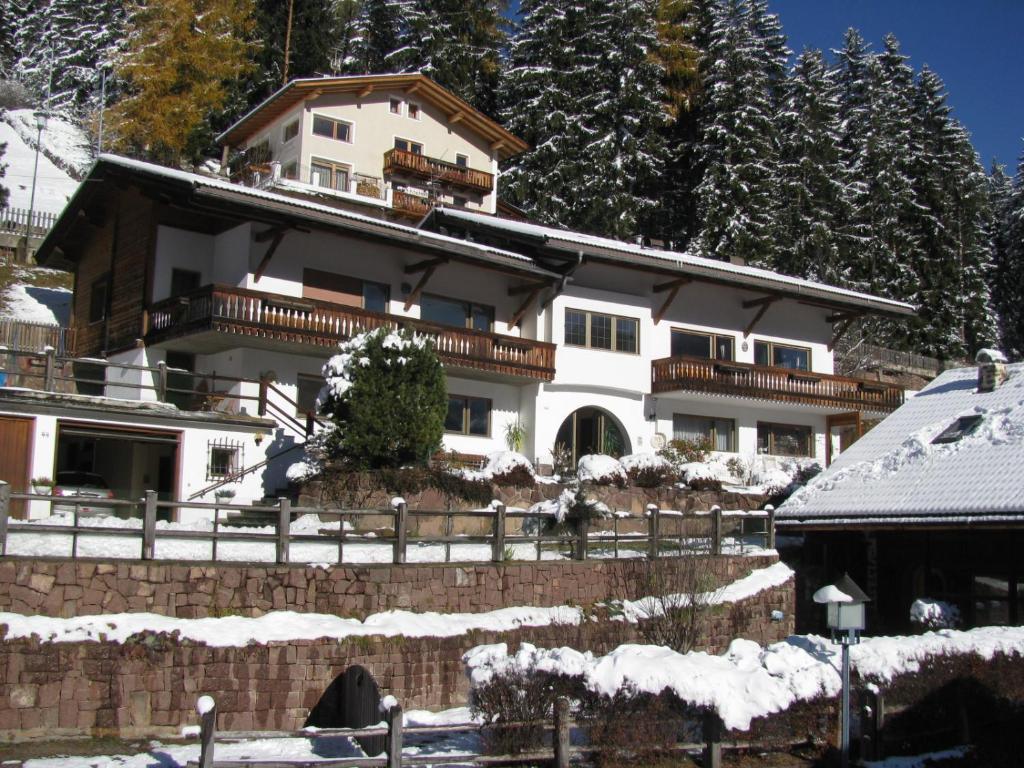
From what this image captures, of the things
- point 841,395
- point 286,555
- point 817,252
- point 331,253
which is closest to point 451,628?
point 286,555

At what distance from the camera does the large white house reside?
2433cm

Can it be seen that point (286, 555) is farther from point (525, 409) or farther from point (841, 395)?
point (841, 395)

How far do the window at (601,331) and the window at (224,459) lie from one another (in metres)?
11.4

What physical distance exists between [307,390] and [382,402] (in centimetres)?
554

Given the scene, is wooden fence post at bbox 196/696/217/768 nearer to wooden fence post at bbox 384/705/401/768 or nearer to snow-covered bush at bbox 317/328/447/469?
wooden fence post at bbox 384/705/401/768

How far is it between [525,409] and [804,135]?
29.2 meters

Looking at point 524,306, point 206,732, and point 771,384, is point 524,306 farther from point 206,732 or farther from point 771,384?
point 206,732

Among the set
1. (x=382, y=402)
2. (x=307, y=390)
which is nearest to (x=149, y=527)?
(x=382, y=402)

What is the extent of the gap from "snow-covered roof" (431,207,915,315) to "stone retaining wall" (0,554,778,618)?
42.3 ft

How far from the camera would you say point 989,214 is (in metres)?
60.5

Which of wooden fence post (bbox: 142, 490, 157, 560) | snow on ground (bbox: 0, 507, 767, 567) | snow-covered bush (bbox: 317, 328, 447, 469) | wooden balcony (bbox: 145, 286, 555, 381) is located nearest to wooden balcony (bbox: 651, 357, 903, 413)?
wooden balcony (bbox: 145, 286, 555, 381)

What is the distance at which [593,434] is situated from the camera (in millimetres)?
31797

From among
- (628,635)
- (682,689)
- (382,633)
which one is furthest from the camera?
(628,635)

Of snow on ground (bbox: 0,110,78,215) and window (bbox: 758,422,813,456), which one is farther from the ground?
snow on ground (bbox: 0,110,78,215)
